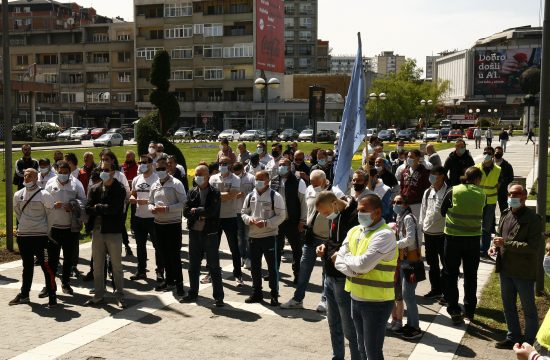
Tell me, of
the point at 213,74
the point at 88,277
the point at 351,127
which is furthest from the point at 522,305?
the point at 213,74

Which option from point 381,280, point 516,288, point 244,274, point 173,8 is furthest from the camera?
point 173,8

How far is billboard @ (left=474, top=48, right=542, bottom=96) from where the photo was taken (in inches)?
4528

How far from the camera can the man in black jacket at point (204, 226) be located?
9922mm

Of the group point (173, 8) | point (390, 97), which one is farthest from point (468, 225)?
point (173, 8)

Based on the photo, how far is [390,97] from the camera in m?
81.1

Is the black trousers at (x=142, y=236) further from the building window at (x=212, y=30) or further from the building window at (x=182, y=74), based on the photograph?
the building window at (x=182, y=74)

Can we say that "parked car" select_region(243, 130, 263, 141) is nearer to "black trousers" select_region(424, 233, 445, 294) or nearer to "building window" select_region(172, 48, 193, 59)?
"building window" select_region(172, 48, 193, 59)

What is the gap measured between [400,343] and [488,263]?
498cm

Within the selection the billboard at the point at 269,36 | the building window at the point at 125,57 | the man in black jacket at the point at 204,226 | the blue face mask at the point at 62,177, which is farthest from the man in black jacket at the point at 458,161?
the building window at the point at 125,57

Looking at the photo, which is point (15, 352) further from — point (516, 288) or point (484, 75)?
point (484, 75)

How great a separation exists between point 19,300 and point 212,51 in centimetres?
7945

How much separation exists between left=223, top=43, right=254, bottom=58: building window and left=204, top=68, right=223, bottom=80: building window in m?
2.21

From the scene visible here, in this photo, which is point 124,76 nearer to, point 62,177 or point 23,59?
point 23,59

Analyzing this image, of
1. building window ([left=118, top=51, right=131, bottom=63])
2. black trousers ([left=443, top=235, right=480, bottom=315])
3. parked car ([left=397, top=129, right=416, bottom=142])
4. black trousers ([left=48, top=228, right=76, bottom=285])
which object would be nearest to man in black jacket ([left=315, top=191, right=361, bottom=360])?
black trousers ([left=443, top=235, right=480, bottom=315])
